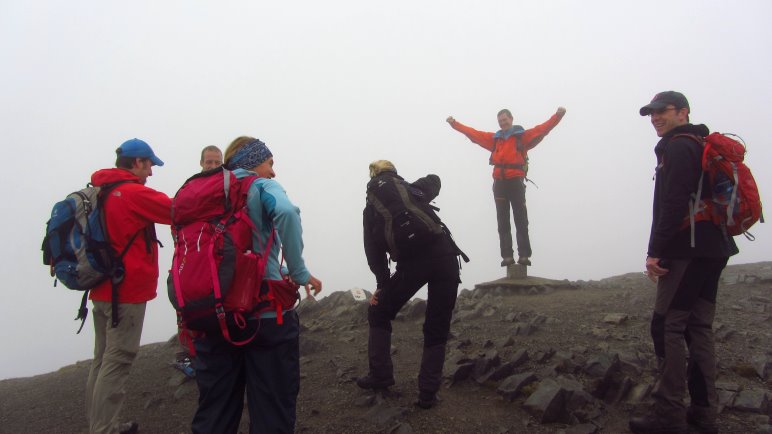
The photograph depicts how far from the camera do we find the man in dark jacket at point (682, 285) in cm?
450

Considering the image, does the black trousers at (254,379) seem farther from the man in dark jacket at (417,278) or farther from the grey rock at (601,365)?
the grey rock at (601,365)

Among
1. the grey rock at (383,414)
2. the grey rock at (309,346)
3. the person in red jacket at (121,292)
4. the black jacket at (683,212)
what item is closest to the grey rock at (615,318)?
the black jacket at (683,212)

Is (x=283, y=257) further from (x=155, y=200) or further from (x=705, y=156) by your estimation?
(x=705, y=156)

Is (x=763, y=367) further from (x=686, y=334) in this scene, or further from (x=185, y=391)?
(x=185, y=391)

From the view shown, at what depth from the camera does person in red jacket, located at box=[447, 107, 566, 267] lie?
10.7m

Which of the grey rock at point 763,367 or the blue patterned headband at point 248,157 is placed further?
the grey rock at point 763,367

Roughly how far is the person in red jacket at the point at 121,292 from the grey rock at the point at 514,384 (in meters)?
4.16

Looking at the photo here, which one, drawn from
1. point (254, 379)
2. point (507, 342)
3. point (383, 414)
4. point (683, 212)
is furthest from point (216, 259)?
point (507, 342)

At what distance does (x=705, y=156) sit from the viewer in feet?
14.7

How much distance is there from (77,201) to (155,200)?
0.75m

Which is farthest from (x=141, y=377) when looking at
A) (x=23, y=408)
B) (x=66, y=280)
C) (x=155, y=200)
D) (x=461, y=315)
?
(x=461, y=315)

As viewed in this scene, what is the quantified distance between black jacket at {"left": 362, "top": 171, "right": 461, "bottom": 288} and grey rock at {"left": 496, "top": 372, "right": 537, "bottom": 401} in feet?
5.81

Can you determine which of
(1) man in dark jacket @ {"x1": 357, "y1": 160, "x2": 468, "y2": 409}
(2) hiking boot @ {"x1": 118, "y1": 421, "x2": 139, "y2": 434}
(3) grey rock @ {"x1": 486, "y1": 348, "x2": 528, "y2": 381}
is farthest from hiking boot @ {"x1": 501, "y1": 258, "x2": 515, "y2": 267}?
(2) hiking boot @ {"x1": 118, "y1": 421, "x2": 139, "y2": 434}

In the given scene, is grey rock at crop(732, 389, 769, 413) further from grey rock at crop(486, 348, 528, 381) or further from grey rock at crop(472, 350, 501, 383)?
grey rock at crop(472, 350, 501, 383)
